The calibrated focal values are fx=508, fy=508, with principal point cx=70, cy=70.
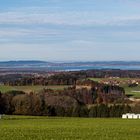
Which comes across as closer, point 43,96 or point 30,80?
point 43,96

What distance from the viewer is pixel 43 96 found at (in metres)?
81.6

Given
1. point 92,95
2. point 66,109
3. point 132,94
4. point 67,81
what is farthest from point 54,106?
point 67,81

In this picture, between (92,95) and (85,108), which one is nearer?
(85,108)

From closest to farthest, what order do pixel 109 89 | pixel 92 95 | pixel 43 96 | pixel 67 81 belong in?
pixel 43 96
pixel 92 95
pixel 109 89
pixel 67 81

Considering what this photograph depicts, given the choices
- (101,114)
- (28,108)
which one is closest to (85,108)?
(101,114)

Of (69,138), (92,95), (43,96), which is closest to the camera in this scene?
(69,138)

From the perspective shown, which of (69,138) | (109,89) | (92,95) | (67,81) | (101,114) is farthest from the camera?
(67,81)

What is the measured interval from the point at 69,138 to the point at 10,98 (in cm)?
5304

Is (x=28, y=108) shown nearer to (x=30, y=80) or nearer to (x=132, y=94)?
(x=132, y=94)

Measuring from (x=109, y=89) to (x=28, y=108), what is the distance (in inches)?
1162

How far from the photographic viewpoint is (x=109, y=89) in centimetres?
9719

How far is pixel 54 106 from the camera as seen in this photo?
241 feet

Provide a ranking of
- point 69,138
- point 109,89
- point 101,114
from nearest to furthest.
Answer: point 69,138 < point 101,114 < point 109,89

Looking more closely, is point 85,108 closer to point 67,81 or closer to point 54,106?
point 54,106
